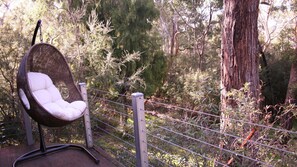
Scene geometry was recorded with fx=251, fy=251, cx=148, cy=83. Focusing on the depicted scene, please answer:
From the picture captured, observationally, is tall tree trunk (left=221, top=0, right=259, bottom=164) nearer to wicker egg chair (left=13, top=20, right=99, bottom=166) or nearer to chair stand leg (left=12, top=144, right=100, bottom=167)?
chair stand leg (left=12, top=144, right=100, bottom=167)

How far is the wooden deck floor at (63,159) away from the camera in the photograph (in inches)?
94.5

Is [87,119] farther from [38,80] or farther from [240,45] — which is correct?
[240,45]

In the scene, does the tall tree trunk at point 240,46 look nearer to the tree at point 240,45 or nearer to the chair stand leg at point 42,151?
the tree at point 240,45

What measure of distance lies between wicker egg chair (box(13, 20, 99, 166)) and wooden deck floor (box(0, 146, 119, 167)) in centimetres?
6

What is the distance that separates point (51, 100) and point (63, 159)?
600 millimetres

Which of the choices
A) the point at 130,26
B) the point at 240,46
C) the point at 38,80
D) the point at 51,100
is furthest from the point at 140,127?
the point at 130,26

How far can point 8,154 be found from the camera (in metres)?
2.72

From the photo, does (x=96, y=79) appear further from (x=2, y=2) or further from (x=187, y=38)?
Answer: (x=187, y=38)

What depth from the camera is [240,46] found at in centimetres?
297

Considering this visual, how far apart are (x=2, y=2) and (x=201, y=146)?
215 inches

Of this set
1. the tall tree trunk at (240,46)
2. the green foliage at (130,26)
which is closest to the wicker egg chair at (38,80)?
the tall tree trunk at (240,46)

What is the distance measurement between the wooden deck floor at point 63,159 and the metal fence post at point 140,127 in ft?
2.03

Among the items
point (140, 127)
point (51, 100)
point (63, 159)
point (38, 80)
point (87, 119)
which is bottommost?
point (63, 159)

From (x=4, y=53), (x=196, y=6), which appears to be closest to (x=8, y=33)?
(x=4, y=53)
